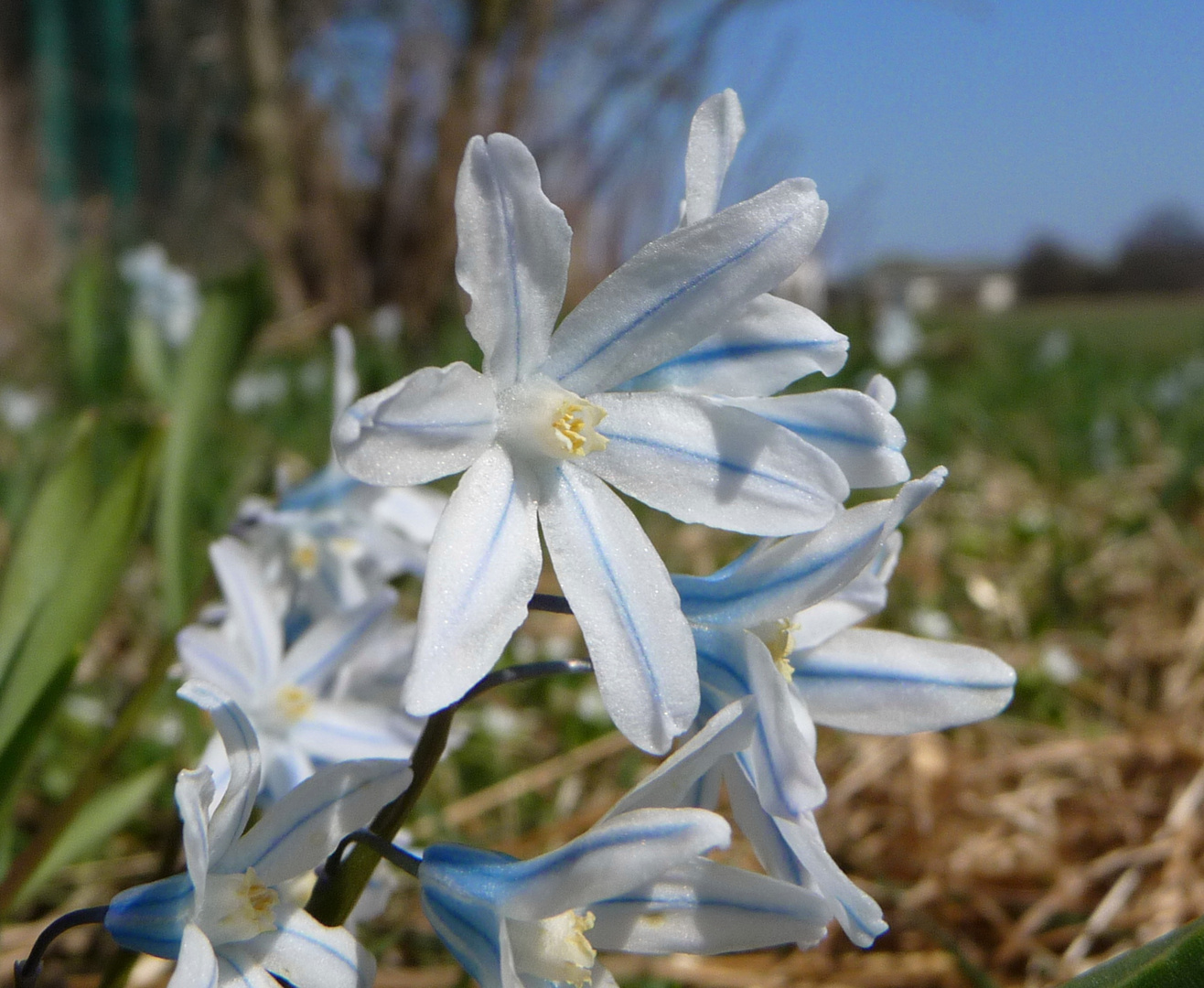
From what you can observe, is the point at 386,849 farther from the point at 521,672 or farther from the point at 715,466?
the point at 715,466

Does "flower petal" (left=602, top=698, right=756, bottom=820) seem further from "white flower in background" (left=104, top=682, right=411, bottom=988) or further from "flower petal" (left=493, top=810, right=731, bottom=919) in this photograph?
"white flower in background" (left=104, top=682, right=411, bottom=988)

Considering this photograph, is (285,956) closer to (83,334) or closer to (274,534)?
(274,534)

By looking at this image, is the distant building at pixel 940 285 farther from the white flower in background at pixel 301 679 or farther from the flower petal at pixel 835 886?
the flower petal at pixel 835 886

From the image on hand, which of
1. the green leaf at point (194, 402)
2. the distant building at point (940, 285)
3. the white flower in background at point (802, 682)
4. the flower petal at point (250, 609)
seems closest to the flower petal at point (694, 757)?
the white flower in background at point (802, 682)

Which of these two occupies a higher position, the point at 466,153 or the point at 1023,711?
the point at 466,153

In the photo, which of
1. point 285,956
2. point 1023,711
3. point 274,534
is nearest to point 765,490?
point 285,956

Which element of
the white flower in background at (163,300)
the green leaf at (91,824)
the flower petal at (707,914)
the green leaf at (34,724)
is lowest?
the white flower in background at (163,300)
